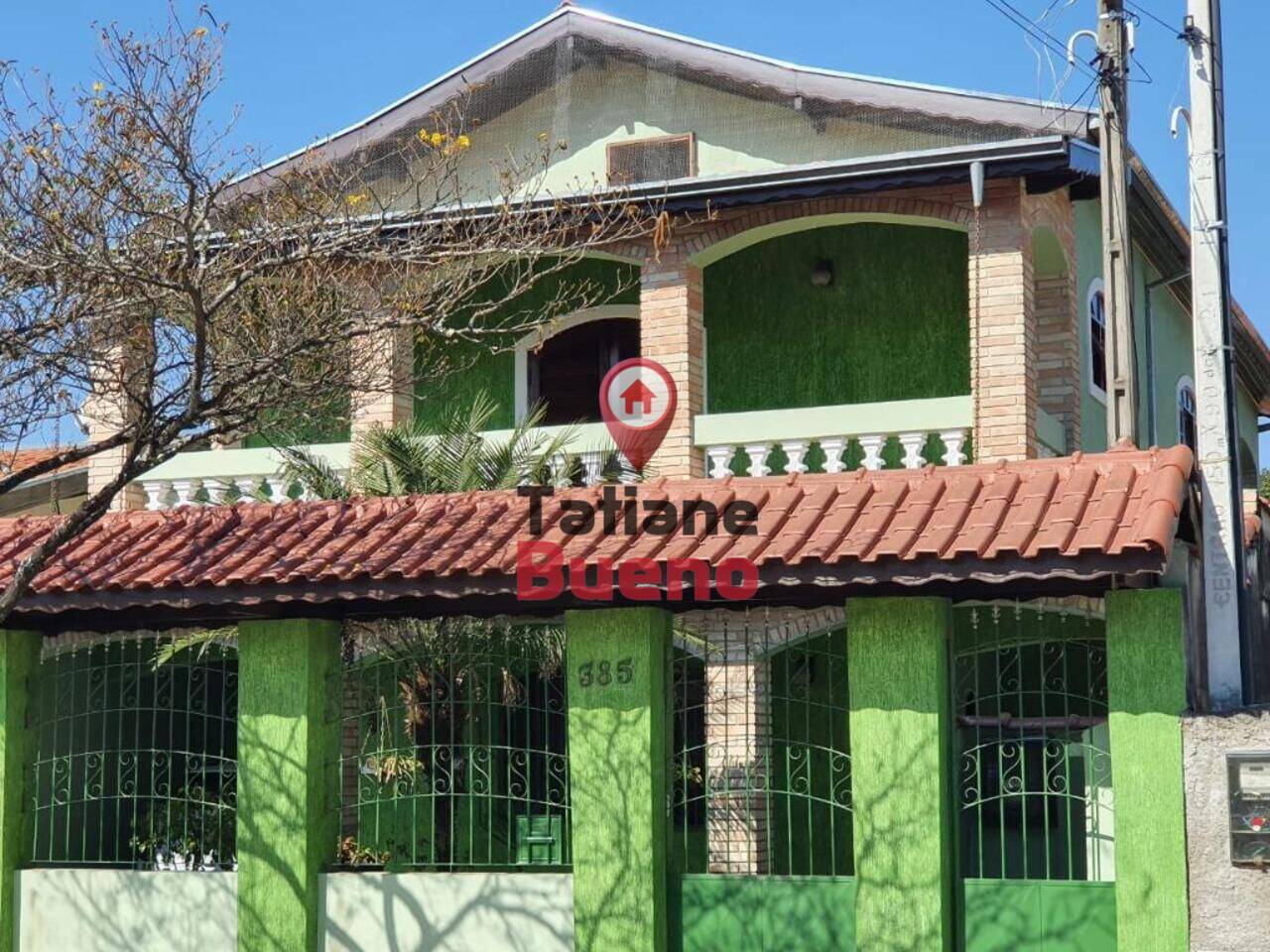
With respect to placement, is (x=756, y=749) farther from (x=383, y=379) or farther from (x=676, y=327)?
(x=676, y=327)

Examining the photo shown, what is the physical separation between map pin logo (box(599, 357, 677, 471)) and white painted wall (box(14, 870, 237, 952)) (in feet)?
17.7

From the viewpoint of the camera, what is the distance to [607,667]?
31.9 ft

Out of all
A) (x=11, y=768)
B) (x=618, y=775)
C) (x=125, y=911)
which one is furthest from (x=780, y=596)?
(x=11, y=768)

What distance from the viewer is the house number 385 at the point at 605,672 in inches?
381

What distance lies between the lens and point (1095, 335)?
17.2 metres

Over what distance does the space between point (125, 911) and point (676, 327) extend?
6.75m

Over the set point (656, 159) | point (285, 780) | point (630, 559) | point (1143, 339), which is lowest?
point (285, 780)

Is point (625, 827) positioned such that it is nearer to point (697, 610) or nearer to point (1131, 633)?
point (697, 610)

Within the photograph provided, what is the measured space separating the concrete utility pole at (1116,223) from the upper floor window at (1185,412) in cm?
911

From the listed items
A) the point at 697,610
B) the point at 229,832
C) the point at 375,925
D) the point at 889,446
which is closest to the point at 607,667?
the point at 697,610

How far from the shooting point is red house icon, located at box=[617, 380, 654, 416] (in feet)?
49.4

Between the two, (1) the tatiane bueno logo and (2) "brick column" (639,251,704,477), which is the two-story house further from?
(1) the tatiane bueno logo

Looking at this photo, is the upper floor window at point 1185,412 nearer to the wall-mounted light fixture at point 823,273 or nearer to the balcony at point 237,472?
the wall-mounted light fixture at point 823,273

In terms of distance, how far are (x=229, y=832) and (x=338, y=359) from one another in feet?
10.8
